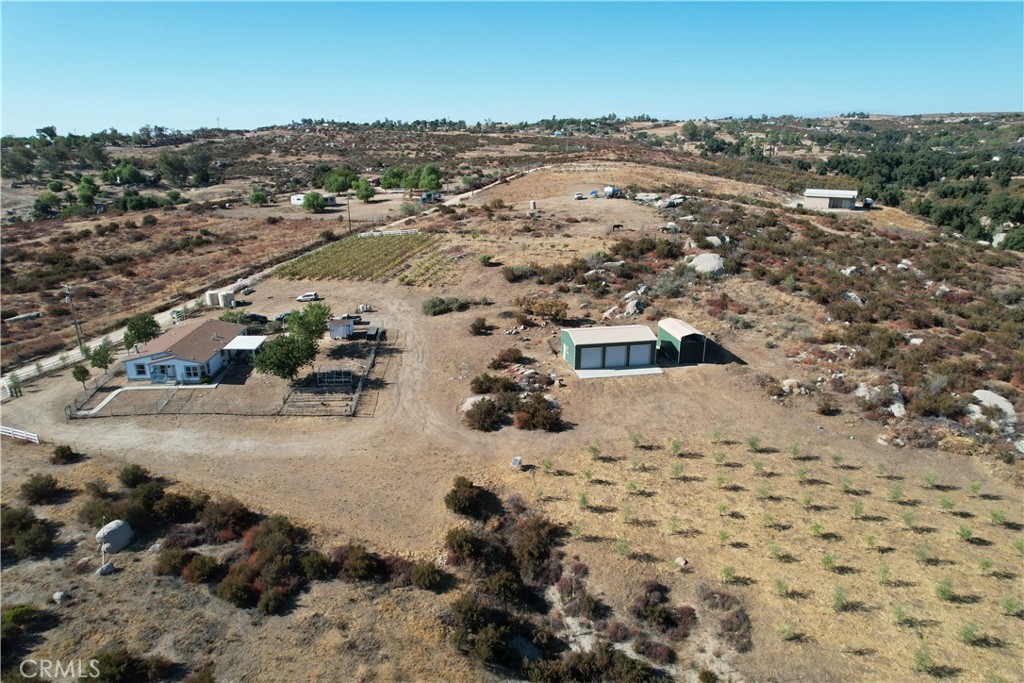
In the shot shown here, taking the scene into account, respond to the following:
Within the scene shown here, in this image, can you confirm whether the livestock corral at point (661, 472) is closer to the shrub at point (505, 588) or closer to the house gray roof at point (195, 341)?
the shrub at point (505, 588)

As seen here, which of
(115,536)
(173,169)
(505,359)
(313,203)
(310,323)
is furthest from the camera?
(173,169)

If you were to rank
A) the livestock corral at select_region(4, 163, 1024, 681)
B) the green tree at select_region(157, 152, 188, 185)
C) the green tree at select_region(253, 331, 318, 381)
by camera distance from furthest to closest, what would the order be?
the green tree at select_region(157, 152, 188, 185), the green tree at select_region(253, 331, 318, 381), the livestock corral at select_region(4, 163, 1024, 681)

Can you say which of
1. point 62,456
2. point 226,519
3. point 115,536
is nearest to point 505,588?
point 226,519

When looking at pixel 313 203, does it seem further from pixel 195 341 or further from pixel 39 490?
pixel 39 490

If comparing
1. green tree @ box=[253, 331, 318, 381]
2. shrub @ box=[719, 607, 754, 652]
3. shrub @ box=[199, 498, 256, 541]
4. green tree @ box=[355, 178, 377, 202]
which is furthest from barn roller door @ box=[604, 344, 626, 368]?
green tree @ box=[355, 178, 377, 202]

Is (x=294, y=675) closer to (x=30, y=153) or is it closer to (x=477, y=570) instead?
(x=477, y=570)

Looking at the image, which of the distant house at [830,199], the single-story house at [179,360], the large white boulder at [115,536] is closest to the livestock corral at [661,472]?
the large white boulder at [115,536]

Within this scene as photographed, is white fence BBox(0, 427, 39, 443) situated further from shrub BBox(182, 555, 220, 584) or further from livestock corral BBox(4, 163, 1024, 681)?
shrub BBox(182, 555, 220, 584)

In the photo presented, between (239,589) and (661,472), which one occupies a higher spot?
(661,472)

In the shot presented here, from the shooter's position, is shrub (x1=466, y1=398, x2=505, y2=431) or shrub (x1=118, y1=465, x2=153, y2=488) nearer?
shrub (x1=118, y1=465, x2=153, y2=488)
